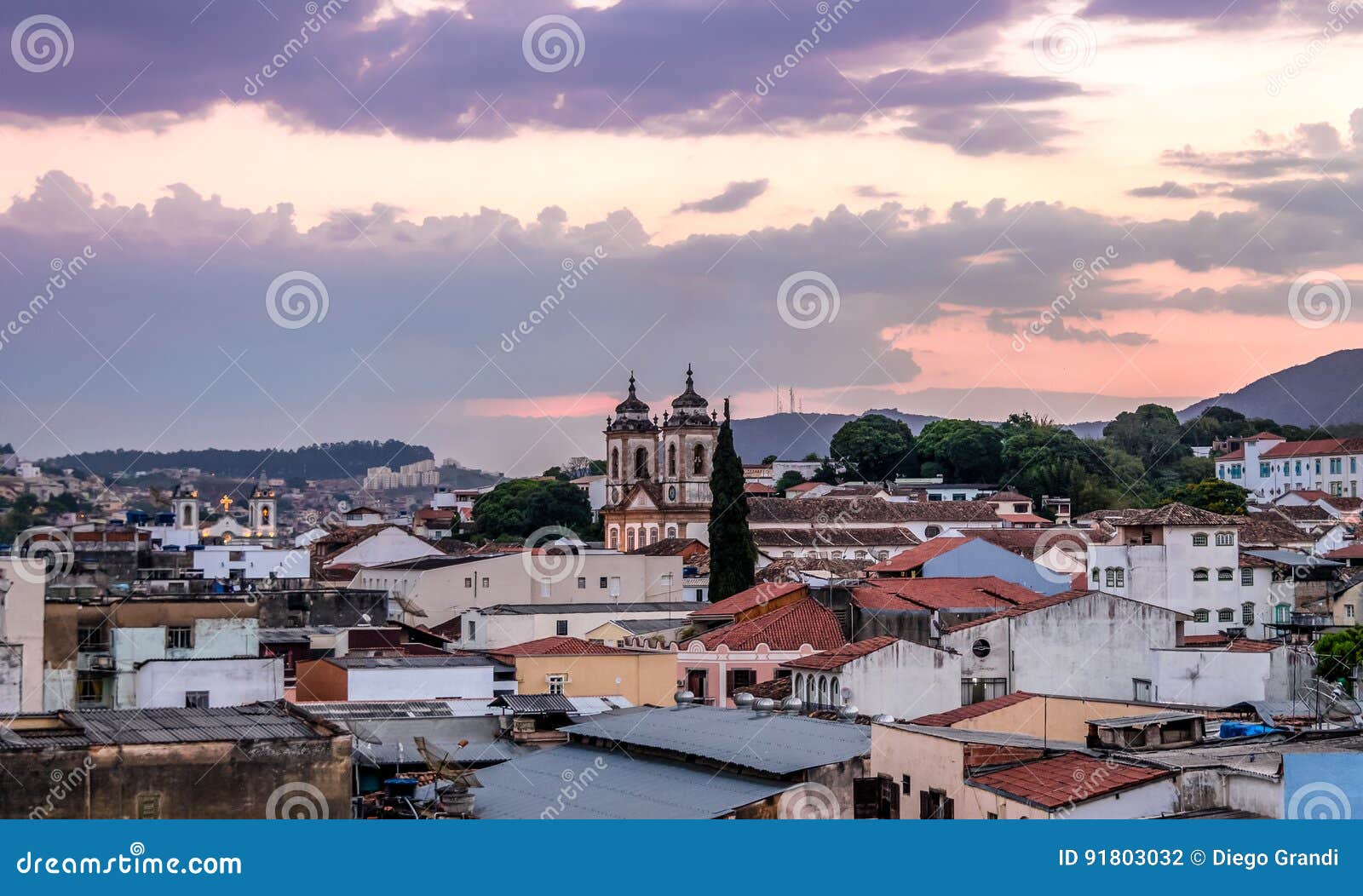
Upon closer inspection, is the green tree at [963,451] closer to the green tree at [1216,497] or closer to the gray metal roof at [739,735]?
the green tree at [1216,497]

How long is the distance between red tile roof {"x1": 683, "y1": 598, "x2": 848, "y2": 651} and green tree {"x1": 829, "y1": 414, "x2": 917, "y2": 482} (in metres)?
62.8

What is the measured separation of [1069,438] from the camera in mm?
87875

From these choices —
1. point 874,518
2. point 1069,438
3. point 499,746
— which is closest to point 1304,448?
point 1069,438

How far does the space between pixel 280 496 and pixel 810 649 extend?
50177 millimetres

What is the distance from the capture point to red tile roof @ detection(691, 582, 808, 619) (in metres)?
31.7

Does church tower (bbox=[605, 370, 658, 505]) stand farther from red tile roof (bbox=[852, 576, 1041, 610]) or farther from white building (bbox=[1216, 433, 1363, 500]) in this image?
red tile roof (bbox=[852, 576, 1041, 610])

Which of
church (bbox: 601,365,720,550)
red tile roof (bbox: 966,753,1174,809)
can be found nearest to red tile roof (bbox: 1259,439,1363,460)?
church (bbox: 601,365,720,550)

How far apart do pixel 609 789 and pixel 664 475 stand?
54.5m

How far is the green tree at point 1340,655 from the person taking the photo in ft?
78.3

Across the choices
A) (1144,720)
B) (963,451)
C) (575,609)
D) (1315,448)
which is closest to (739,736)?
(1144,720)

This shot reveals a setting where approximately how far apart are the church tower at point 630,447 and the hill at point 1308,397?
2234 inches

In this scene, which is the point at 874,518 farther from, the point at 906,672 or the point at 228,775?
the point at 228,775

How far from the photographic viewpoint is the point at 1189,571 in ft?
113

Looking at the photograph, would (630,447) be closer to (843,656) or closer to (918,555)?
(918,555)
